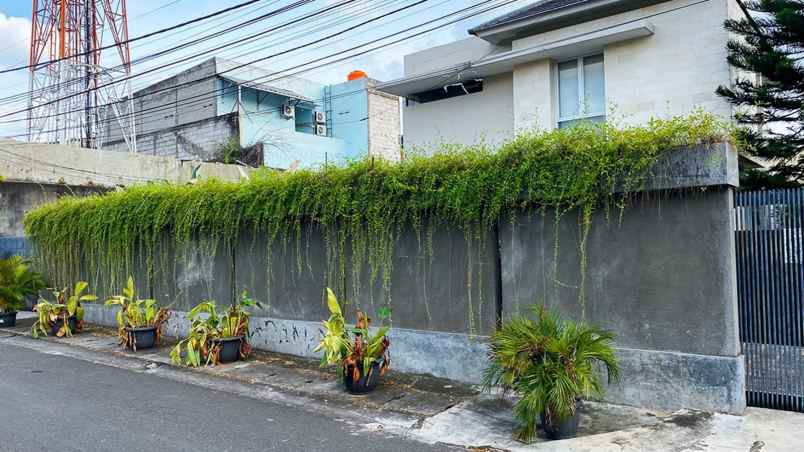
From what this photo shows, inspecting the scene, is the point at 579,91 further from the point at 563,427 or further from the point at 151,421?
the point at 151,421

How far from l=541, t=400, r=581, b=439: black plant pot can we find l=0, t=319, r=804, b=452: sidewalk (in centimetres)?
8

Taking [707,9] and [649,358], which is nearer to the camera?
[649,358]

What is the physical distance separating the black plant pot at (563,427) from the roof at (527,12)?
9.02 meters

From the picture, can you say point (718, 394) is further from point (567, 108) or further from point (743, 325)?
point (567, 108)

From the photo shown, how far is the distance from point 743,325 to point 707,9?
7.16m

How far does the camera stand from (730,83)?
9727 mm

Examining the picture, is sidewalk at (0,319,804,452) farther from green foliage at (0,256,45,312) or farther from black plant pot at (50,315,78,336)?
green foliage at (0,256,45,312)

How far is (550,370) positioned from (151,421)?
3.85 meters

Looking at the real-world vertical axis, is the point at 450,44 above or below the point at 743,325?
above

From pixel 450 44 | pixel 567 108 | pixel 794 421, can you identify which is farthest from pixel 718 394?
pixel 450 44

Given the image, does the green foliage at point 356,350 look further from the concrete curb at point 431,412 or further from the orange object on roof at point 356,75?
the orange object on roof at point 356,75

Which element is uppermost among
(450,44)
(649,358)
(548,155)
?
(450,44)

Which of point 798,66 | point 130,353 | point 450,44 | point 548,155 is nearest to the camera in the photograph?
point 548,155

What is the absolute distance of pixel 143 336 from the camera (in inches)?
350
